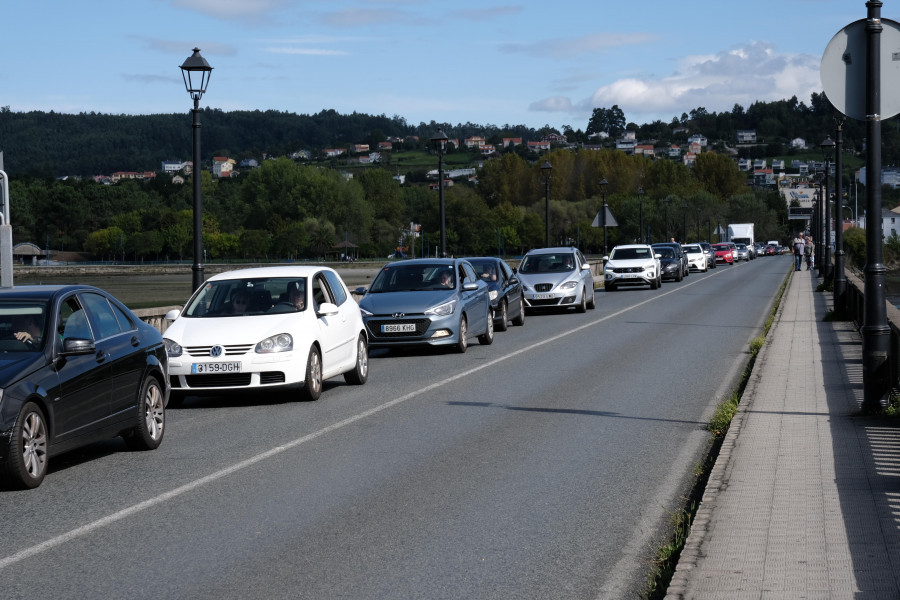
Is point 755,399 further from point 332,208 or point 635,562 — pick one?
point 332,208

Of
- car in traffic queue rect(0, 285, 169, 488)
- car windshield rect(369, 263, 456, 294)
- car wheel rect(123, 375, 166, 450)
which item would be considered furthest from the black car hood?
car windshield rect(369, 263, 456, 294)

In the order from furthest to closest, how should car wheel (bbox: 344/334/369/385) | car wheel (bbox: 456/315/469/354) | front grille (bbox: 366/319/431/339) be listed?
1. car wheel (bbox: 456/315/469/354)
2. front grille (bbox: 366/319/431/339)
3. car wheel (bbox: 344/334/369/385)

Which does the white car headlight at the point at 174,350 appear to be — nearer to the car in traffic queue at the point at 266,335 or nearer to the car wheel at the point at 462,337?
the car in traffic queue at the point at 266,335

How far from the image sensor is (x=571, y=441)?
9.84 metres

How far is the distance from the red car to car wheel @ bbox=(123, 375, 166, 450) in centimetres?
7911

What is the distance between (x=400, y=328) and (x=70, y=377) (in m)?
10.3

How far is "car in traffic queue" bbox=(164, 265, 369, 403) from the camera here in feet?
41.1

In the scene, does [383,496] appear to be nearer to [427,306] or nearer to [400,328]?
[400,328]

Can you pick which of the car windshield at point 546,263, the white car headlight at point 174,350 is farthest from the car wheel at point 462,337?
the car windshield at point 546,263

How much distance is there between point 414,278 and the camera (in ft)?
65.1

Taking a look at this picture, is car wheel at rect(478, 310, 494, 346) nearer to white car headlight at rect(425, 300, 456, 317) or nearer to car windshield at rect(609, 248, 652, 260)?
white car headlight at rect(425, 300, 456, 317)

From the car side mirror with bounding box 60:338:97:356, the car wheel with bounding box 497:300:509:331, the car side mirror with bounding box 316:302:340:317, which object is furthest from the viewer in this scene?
the car wheel with bounding box 497:300:509:331

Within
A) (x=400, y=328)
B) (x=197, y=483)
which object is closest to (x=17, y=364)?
(x=197, y=483)

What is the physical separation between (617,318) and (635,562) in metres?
21.2
